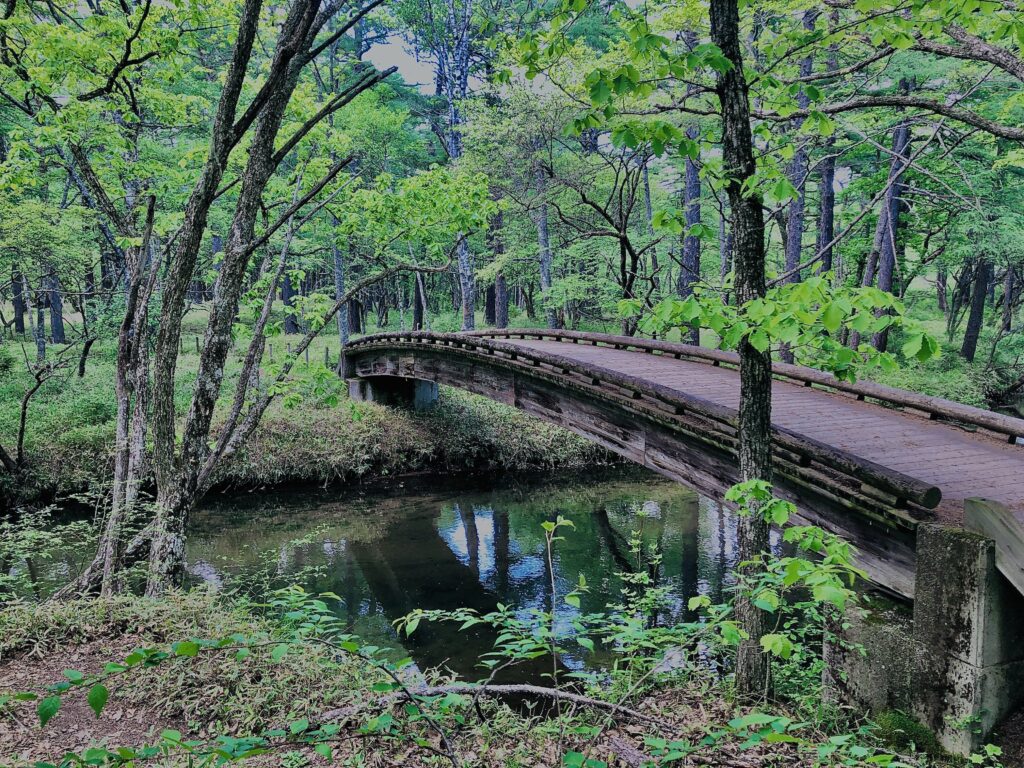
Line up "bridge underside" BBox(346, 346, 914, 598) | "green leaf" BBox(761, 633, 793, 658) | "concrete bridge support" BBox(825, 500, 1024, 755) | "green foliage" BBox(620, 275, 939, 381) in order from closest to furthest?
"green foliage" BBox(620, 275, 939, 381)
"green leaf" BBox(761, 633, 793, 658)
"concrete bridge support" BBox(825, 500, 1024, 755)
"bridge underside" BBox(346, 346, 914, 598)

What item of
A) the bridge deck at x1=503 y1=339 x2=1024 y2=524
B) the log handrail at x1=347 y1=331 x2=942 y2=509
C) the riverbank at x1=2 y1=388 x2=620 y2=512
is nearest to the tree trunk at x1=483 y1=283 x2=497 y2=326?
the riverbank at x1=2 y1=388 x2=620 y2=512

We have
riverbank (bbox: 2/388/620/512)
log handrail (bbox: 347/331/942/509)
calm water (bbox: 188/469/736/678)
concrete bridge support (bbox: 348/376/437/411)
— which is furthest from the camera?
concrete bridge support (bbox: 348/376/437/411)

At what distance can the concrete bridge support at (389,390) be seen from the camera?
61.3 feet

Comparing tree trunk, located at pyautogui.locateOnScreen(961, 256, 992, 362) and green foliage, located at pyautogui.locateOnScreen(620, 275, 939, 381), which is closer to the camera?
green foliage, located at pyautogui.locateOnScreen(620, 275, 939, 381)

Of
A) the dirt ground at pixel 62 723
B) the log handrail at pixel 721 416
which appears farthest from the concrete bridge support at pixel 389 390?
the dirt ground at pixel 62 723

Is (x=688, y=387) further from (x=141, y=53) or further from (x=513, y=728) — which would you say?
(x=141, y=53)

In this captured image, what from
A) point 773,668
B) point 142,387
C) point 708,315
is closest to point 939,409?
point 773,668

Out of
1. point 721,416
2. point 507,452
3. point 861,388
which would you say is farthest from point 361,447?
point 861,388

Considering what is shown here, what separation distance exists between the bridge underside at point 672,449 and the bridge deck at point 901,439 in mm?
549

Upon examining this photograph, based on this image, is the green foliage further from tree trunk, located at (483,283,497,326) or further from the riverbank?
tree trunk, located at (483,283,497,326)

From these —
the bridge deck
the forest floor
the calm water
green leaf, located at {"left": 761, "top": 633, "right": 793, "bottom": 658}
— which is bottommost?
the calm water

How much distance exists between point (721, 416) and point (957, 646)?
2777 mm

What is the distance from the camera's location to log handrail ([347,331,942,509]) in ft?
14.2

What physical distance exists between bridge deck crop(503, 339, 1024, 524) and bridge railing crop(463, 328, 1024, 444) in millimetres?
172
